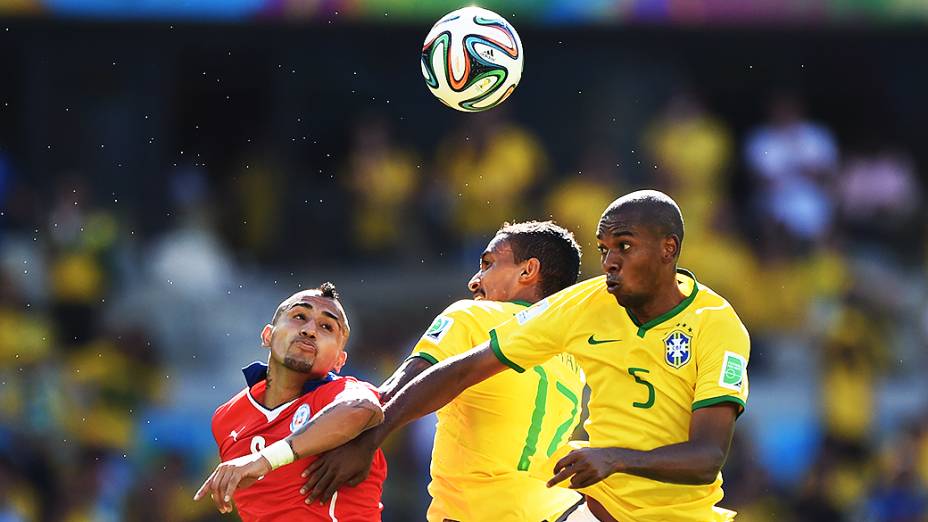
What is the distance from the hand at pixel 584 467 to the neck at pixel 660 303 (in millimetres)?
689

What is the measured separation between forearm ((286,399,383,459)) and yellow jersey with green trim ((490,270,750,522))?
58 cm

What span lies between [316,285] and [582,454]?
10.2m

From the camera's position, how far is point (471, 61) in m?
7.59

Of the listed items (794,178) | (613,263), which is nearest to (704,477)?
(613,263)

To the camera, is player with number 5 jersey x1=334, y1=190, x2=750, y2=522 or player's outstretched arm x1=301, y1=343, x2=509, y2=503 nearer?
player with number 5 jersey x1=334, y1=190, x2=750, y2=522

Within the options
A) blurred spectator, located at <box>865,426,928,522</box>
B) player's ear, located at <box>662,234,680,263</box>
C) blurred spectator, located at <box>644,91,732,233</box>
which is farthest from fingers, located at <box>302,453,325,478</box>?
blurred spectator, located at <box>644,91,732,233</box>

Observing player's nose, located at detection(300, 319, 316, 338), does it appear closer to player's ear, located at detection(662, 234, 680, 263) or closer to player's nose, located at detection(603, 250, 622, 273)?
player's nose, located at detection(603, 250, 622, 273)

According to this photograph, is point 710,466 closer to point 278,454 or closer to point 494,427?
point 494,427

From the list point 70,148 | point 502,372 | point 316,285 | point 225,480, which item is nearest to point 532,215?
point 316,285

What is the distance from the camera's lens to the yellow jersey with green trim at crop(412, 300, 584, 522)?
6688 mm

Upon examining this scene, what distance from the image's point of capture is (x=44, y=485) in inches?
536

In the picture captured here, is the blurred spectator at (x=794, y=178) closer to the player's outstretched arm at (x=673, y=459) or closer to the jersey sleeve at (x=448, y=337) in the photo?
the jersey sleeve at (x=448, y=337)

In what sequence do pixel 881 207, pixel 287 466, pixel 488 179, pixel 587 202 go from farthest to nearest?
pixel 881 207
pixel 488 179
pixel 587 202
pixel 287 466

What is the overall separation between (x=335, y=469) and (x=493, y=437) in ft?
2.75
